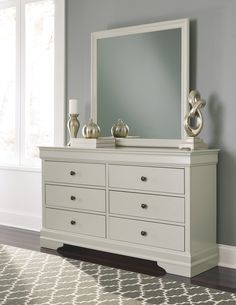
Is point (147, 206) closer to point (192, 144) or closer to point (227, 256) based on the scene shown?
point (192, 144)

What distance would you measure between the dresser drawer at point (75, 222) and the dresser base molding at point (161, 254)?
0.16 feet

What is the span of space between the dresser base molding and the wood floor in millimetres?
51

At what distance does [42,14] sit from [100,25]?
0.85m

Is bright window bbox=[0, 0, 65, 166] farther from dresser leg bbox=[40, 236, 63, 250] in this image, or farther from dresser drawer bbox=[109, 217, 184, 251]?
dresser drawer bbox=[109, 217, 184, 251]

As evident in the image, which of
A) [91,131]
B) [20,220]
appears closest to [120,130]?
[91,131]

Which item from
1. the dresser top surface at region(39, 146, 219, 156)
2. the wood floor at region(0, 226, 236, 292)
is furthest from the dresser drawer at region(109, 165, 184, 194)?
the wood floor at region(0, 226, 236, 292)

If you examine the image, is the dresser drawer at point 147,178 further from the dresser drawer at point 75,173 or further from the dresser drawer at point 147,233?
the dresser drawer at point 147,233

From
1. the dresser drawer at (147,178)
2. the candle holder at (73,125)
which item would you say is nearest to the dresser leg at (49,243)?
the dresser drawer at (147,178)

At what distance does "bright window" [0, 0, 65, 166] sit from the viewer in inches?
197

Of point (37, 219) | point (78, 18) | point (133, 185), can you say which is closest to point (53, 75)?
point (78, 18)

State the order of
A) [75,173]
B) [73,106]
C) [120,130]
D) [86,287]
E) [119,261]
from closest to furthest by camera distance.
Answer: [86,287], [119,261], [75,173], [120,130], [73,106]

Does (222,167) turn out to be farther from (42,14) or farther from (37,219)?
(42,14)

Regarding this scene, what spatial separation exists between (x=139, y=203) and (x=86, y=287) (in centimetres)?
76

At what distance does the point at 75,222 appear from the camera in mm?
4246
